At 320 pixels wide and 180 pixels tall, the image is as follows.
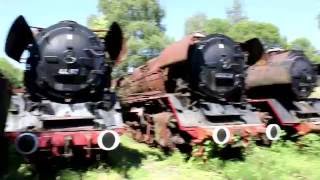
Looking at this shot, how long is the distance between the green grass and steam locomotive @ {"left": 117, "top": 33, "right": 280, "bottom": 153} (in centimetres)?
40

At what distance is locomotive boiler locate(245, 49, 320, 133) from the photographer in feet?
33.2

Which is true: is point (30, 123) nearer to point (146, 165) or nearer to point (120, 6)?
point (146, 165)

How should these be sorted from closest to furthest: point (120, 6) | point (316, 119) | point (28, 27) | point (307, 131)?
point (28, 27) → point (307, 131) → point (316, 119) → point (120, 6)

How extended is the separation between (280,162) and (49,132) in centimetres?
404

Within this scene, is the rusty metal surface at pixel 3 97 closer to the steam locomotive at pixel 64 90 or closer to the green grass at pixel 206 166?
the steam locomotive at pixel 64 90

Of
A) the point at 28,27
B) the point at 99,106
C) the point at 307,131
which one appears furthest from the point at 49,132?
the point at 307,131

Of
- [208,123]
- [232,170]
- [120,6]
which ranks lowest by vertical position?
[232,170]

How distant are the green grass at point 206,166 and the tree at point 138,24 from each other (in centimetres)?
1912

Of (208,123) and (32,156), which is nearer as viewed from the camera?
(32,156)

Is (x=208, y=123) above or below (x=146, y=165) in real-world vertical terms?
above

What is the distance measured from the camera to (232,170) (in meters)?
7.36

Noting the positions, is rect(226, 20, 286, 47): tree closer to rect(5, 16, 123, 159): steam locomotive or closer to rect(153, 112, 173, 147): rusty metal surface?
rect(153, 112, 173, 147): rusty metal surface

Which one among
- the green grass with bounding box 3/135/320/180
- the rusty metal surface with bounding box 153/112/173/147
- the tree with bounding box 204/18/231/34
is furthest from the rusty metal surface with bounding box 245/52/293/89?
the tree with bounding box 204/18/231/34

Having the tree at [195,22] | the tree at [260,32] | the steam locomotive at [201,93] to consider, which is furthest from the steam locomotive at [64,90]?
the tree at [195,22]
